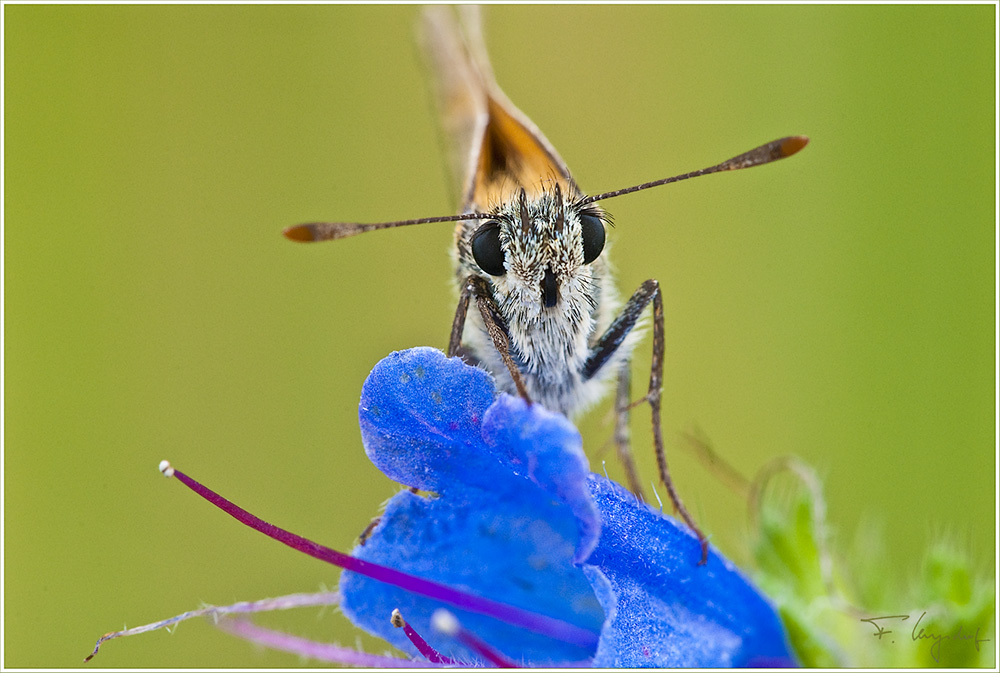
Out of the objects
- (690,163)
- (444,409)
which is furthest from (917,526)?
(444,409)

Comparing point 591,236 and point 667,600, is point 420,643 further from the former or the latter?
point 591,236

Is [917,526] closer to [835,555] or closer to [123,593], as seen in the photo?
[835,555]

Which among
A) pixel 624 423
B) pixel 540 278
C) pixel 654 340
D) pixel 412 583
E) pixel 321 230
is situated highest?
pixel 321 230

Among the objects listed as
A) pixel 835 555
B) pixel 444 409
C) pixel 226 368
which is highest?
Result: pixel 226 368

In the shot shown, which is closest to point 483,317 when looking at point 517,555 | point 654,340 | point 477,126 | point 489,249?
point 489,249

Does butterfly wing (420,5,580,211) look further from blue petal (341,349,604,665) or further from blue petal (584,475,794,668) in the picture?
blue petal (584,475,794,668)

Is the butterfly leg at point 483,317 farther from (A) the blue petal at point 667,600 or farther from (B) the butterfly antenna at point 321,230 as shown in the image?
(A) the blue petal at point 667,600

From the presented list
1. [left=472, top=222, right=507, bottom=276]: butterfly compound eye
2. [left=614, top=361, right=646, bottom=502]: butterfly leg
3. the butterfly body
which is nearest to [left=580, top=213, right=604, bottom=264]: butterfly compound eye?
the butterfly body
